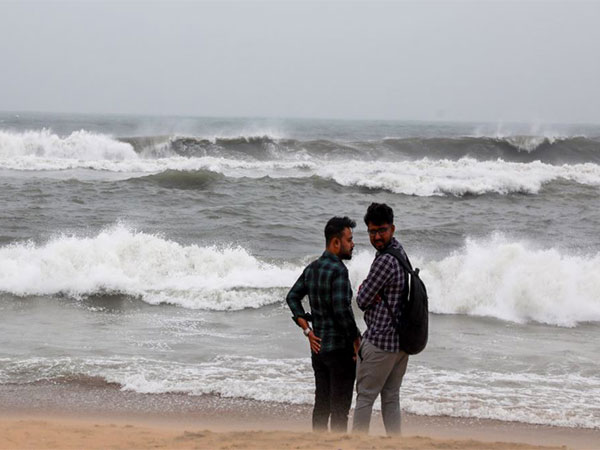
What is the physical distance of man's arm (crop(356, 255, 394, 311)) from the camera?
13.8 feet

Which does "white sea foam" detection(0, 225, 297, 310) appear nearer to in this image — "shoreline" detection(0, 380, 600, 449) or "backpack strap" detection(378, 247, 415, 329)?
"shoreline" detection(0, 380, 600, 449)

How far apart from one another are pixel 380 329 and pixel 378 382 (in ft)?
1.13

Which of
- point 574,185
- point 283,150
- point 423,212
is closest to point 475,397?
point 423,212

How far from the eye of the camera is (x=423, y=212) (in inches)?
767

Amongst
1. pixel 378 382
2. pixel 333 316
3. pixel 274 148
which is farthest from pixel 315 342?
pixel 274 148

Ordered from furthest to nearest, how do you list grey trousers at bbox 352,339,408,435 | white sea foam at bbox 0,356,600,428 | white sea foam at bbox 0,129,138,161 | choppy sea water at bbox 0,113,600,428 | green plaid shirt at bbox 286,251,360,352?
1. white sea foam at bbox 0,129,138,161
2. choppy sea water at bbox 0,113,600,428
3. white sea foam at bbox 0,356,600,428
4. green plaid shirt at bbox 286,251,360,352
5. grey trousers at bbox 352,339,408,435

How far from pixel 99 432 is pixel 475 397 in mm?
3220

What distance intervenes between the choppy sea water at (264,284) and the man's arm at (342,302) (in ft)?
6.92

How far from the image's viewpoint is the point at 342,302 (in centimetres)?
446

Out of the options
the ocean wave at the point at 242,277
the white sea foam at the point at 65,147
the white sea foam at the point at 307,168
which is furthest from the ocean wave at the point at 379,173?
the ocean wave at the point at 242,277

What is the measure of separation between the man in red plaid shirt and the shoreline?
3.97ft

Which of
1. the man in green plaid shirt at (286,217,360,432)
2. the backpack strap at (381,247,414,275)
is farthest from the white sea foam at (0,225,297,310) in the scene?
the backpack strap at (381,247,414,275)

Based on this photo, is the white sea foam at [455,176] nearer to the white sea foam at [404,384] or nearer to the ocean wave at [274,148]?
the ocean wave at [274,148]

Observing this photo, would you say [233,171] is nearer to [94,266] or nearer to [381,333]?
[94,266]
